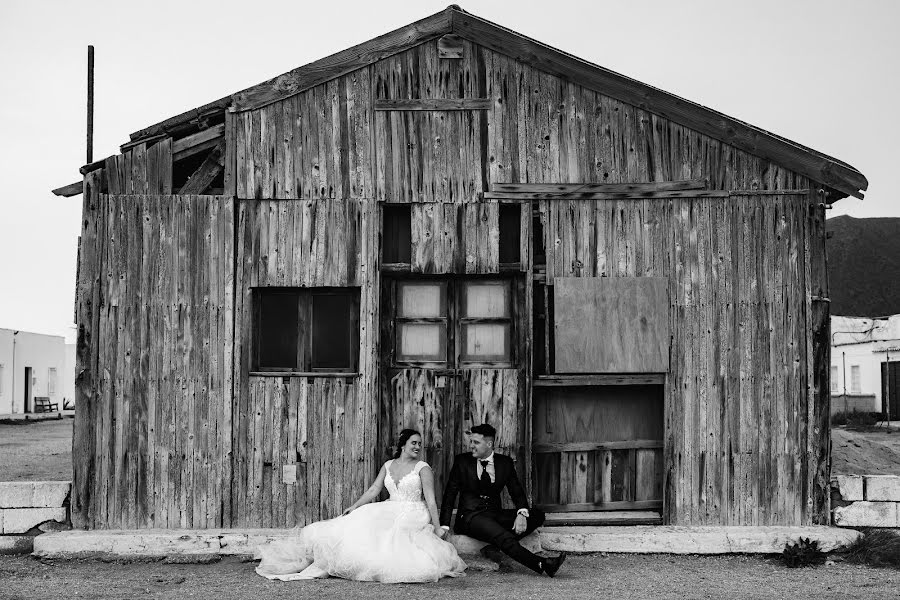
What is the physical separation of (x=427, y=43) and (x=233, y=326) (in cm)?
358

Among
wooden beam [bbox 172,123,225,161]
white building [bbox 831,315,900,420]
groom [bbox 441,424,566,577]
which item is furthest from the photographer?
white building [bbox 831,315,900,420]

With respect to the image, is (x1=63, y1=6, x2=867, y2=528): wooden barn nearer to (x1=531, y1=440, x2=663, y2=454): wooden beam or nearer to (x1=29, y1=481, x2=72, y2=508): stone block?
(x1=531, y1=440, x2=663, y2=454): wooden beam

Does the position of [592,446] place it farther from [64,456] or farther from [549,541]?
[64,456]

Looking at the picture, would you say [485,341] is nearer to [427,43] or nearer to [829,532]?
[427,43]

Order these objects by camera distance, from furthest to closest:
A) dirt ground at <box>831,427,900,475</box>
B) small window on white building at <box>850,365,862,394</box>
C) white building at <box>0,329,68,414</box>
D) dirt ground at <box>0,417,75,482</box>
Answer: white building at <box>0,329,68,414</box>, small window on white building at <box>850,365,862,394</box>, dirt ground at <box>0,417,75,482</box>, dirt ground at <box>831,427,900,475</box>

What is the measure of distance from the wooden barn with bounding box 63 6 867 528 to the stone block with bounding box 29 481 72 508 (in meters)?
0.19

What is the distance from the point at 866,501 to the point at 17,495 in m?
8.72

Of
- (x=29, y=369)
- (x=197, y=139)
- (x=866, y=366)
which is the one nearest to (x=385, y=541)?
(x=197, y=139)

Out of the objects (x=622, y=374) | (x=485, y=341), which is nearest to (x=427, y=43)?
(x=485, y=341)

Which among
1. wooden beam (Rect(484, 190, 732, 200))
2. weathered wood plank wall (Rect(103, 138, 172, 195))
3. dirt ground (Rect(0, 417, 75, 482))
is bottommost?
dirt ground (Rect(0, 417, 75, 482))

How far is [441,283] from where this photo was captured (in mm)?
9844

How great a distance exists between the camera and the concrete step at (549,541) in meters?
9.13

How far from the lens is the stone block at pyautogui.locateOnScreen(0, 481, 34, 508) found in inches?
373

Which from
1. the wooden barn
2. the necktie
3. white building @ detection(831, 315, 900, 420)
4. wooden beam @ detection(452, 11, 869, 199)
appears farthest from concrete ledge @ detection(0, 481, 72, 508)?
white building @ detection(831, 315, 900, 420)
